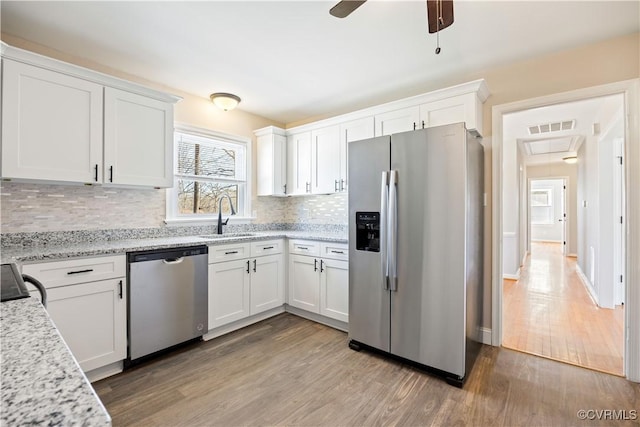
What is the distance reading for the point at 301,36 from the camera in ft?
7.25

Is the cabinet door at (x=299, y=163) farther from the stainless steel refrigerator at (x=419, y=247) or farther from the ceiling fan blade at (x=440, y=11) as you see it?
the ceiling fan blade at (x=440, y=11)

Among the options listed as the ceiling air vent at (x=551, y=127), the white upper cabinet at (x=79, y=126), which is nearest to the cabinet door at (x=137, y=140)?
the white upper cabinet at (x=79, y=126)

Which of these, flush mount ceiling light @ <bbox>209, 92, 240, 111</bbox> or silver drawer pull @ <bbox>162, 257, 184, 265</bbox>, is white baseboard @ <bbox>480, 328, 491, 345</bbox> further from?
flush mount ceiling light @ <bbox>209, 92, 240, 111</bbox>

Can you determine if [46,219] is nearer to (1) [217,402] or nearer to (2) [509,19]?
(1) [217,402]

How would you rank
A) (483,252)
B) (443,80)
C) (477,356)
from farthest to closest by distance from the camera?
(443,80) < (483,252) < (477,356)

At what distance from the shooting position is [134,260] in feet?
7.41

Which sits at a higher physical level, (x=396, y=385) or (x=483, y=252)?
(x=483, y=252)

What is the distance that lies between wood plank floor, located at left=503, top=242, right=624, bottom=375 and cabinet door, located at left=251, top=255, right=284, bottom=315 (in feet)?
7.54

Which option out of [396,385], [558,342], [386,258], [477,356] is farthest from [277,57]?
[558,342]

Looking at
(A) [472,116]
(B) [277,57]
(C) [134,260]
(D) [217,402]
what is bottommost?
(D) [217,402]

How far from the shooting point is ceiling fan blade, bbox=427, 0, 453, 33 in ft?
4.79

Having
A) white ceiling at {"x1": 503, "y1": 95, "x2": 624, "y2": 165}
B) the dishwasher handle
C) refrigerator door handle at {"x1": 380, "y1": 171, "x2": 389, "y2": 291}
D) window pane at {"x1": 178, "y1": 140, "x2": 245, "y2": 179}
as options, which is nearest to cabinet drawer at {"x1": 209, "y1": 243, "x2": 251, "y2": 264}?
the dishwasher handle

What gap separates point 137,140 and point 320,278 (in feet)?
7.01

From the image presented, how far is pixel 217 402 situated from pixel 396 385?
3.97 feet
